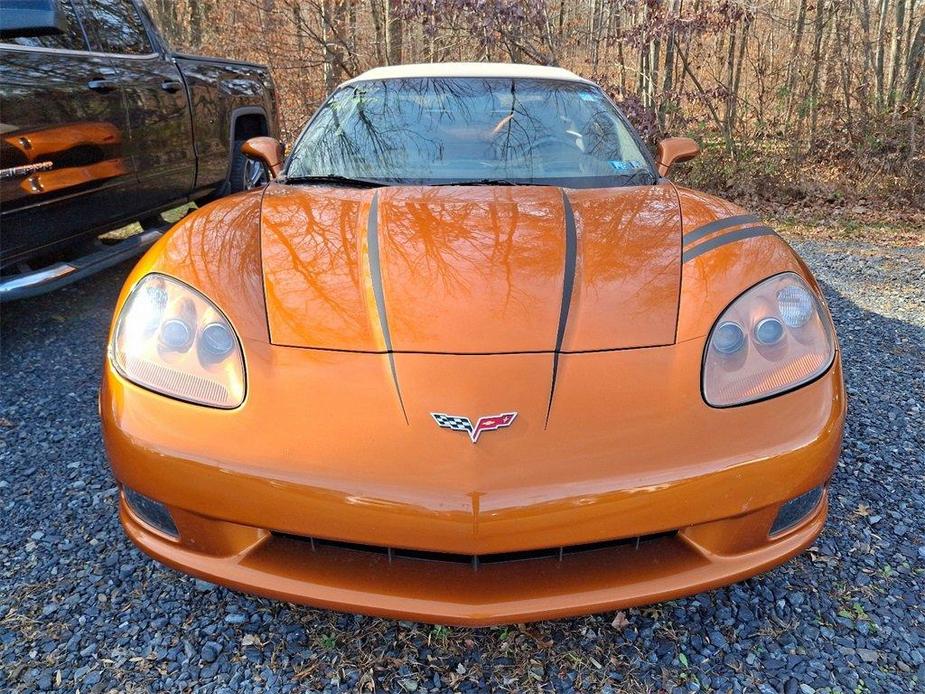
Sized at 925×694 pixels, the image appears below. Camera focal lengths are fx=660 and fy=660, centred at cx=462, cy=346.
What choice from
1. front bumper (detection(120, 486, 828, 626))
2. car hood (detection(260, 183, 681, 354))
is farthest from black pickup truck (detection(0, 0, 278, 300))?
front bumper (detection(120, 486, 828, 626))

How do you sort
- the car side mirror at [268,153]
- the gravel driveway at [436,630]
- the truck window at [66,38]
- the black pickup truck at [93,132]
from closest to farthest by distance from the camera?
the gravel driveway at [436,630] < the car side mirror at [268,153] < the black pickup truck at [93,132] < the truck window at [66,38]

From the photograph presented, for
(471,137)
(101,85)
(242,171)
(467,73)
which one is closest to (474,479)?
(471,137)

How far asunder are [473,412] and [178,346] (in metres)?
0.77

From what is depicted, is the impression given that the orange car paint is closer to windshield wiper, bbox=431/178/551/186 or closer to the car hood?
the car hood

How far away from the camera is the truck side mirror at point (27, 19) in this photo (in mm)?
3008

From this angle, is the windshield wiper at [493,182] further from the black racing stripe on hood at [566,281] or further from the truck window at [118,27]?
the truck window at [118,27]

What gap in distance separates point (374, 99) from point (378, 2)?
22.6ft

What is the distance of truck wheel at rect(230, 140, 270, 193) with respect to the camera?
490 cm

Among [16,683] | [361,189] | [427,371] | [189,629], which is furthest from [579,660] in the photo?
[361,189]

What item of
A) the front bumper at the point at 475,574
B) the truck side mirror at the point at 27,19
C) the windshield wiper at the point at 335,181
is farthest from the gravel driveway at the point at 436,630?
the truck side mirror at the point at 27,19

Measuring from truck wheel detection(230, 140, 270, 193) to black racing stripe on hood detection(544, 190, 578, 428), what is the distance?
3395 mm

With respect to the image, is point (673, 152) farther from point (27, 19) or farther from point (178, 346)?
point (27, 19)

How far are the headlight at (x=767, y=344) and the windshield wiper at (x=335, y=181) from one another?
1325mm

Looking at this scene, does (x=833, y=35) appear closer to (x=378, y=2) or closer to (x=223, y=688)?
(x=378, y=2)
